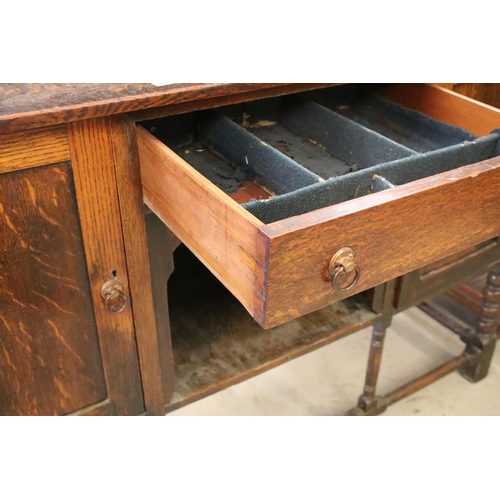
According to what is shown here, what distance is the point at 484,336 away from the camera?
1448 millimetres

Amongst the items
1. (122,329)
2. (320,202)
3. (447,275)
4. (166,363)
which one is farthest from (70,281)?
(447,275)

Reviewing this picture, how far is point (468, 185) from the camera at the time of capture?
670 mm

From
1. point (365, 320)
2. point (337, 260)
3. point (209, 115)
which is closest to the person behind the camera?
point (337, 260)

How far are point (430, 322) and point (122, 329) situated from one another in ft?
3.54

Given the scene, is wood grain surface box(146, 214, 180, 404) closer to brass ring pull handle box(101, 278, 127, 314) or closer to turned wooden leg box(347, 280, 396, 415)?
brass ring pull handle box(101, 278, 127, 314)

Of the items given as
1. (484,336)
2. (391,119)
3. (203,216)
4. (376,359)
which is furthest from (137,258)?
(484,336)

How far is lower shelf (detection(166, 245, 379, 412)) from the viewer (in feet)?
3.38

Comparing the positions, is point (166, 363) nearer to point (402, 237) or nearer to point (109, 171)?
point (109, 171)

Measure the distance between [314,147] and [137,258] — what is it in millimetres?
319

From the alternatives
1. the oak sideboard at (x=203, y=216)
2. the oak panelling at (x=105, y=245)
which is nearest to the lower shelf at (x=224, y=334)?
the oak sideboard at (x=203, y=216)

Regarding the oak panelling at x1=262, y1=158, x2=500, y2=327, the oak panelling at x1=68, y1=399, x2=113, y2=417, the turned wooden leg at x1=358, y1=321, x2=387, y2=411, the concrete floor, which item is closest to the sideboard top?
the oak panelling at x1=262, y1=158, x2=500, y2=327

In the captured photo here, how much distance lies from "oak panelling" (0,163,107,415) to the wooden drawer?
0.12 metres

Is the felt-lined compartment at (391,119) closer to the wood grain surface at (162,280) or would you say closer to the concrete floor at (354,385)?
the wood grain surface at (162,280)

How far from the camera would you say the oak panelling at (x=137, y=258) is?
0.75 metres
